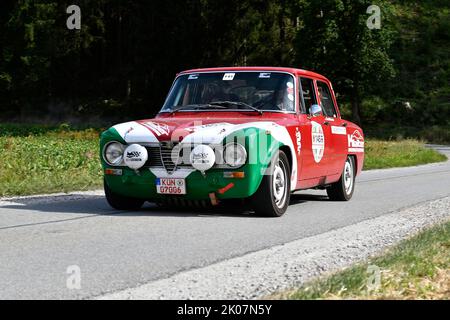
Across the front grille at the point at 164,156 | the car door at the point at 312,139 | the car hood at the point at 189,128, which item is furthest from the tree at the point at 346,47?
the front grille at the point at 164,156

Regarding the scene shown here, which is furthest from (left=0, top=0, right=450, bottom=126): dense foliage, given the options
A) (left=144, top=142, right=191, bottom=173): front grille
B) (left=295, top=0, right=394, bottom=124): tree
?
(left=144, top=142, right=191, bottom=173): front grille

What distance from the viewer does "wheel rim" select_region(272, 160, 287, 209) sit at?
341 inches

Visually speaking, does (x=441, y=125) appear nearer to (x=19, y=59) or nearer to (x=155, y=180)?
(x=19, y=59)

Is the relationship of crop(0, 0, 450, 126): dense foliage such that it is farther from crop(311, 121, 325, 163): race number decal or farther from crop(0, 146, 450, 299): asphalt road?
crop(311, 121, 325, 163): race number decal

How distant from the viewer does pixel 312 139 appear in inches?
385

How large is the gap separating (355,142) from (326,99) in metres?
1.19

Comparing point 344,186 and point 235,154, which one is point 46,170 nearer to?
point 344,186

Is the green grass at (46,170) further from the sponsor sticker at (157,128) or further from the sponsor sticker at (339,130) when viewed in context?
the sponsor sticker at (339,130)

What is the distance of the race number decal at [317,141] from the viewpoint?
32.3 feet

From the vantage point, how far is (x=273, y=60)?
54.0 m

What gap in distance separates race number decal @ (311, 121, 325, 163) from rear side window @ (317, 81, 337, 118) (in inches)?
30.4
